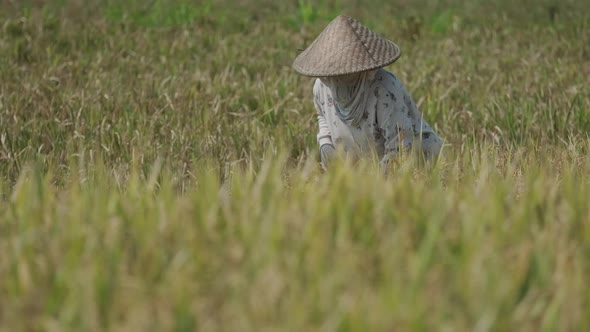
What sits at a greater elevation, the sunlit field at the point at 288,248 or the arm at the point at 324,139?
the sunlit field at the point at 288,248

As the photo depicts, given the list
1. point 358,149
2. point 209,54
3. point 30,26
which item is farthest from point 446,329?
point 30,26

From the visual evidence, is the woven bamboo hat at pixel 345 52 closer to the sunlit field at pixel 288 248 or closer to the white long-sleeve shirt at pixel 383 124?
the white long-sleeve shirt at pixel 383 124

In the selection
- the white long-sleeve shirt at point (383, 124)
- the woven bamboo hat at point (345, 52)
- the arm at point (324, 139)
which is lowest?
the arm at point (324, 139)

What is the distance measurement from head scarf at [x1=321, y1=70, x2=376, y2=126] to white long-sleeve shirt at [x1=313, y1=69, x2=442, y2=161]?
0.07 ft

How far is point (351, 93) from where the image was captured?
135 inches

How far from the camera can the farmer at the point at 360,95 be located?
10.6 feet

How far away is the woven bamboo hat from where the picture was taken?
3186 mm

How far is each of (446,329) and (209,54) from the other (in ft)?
17.8

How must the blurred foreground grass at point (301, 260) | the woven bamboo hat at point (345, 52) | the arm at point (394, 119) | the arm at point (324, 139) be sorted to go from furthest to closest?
the arm at point (324, 139) → the arm at point (394, 119) → the woven bamboo hat at point (345, 52) → the blurred foreground grass at point (301, 260)

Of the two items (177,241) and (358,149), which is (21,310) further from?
(358,149)

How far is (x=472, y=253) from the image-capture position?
66.8 inches

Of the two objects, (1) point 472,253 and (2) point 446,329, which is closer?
(2) point 446,329

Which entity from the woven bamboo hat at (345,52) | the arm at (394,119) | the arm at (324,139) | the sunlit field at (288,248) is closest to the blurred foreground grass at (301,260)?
the sunlit field at (288,248)

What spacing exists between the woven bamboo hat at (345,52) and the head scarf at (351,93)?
117 millimetres
